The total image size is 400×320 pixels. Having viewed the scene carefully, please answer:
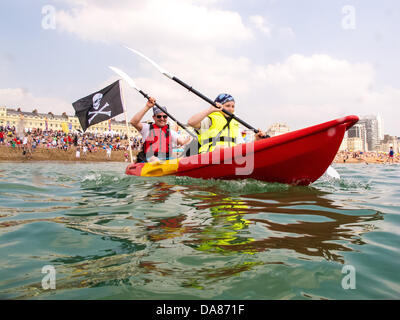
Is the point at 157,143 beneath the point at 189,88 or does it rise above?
beneath

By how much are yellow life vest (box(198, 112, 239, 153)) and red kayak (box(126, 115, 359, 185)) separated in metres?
0.64

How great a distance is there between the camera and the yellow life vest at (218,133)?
21.1 ft

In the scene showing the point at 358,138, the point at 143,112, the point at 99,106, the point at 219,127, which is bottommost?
the point at 219,127

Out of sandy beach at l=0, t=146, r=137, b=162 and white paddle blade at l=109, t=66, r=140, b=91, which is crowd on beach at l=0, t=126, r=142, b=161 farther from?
white paddle blade at l=109, t=66, r=140, b=91

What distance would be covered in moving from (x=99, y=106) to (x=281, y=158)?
6.35 m

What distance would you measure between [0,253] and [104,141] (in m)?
40.5

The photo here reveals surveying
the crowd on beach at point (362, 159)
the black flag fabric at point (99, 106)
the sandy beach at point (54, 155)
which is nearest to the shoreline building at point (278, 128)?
the crowd on beach at point (362, 159)

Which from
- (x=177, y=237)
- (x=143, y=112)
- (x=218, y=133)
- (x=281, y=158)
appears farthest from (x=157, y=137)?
(x=177, y=237)

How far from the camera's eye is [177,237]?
8.40 ft

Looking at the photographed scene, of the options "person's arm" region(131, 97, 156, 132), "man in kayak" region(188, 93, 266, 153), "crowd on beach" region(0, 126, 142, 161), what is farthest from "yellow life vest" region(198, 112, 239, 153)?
"crowd on beach" region(0, 126, 142, 161)

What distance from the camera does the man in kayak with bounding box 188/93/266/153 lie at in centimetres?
643

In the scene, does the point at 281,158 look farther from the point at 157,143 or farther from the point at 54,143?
the point at 54,143
